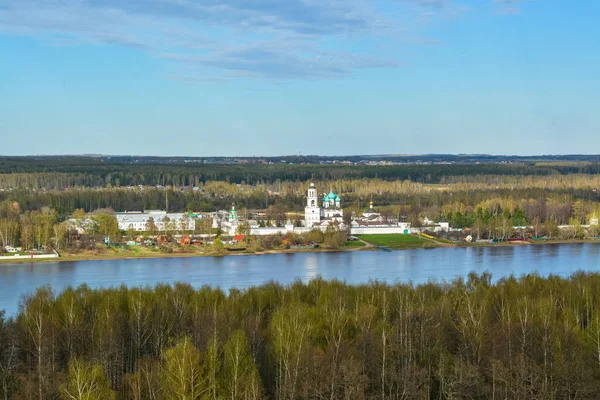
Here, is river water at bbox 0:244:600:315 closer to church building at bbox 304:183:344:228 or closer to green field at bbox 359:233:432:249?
green field at bbox 359:233:432:249

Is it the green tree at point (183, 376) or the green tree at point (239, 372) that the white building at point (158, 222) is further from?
the green tree at point (183, 376)

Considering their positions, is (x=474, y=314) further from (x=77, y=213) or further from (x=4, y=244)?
(x=77, y=213)

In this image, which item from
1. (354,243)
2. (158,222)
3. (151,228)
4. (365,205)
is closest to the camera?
(354,243)

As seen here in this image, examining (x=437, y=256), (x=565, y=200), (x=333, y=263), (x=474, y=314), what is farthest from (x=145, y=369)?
(x=565, y=200)

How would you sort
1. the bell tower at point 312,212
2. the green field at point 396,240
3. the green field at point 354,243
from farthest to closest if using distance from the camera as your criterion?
1. the bell tower at point 312,212
2. the green field at point 354,243
3. the green field at point 396,240

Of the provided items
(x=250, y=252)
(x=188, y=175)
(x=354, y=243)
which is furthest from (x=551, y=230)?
(x=188, y=175)

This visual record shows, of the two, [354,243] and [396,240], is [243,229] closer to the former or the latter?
[354,243]

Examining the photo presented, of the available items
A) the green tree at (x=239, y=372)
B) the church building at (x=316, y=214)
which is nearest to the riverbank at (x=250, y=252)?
the church building at (x=316, y=214)
